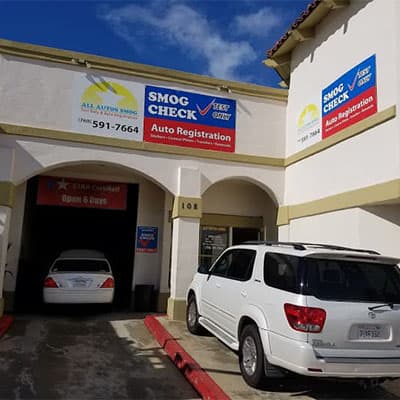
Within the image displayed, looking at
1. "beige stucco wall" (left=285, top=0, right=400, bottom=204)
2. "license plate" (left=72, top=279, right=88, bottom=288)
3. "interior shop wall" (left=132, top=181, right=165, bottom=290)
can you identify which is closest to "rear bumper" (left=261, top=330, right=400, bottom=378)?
"beige stucco wall" (left=285, top=0, right=400, bottom=204)

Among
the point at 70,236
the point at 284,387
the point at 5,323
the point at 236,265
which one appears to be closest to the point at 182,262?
the point at 236,265

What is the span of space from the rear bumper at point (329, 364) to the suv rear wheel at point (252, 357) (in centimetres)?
48

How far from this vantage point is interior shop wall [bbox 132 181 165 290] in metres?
12.2

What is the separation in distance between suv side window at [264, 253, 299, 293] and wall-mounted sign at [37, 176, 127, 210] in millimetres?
7462

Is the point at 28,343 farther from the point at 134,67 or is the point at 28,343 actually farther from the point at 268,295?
the point at 134,67

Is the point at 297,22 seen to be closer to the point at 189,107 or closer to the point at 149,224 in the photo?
the point at 189,107

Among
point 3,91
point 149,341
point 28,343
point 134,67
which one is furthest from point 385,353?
point 3,91

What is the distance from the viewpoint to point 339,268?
203 inches

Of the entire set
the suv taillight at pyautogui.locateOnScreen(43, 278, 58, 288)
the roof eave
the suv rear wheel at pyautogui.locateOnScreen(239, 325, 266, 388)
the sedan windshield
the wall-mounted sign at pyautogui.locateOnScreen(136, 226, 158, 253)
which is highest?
the roof eave

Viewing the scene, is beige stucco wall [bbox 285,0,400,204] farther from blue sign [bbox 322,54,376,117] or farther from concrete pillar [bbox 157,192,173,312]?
concrete pillar [bbox 157,192,173,312]

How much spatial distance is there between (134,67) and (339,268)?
25.6 feet

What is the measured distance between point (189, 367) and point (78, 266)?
5.54 meters

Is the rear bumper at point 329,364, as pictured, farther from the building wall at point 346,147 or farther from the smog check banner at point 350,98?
the smog check banner at point 350,98

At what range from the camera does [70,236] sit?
1702cm
